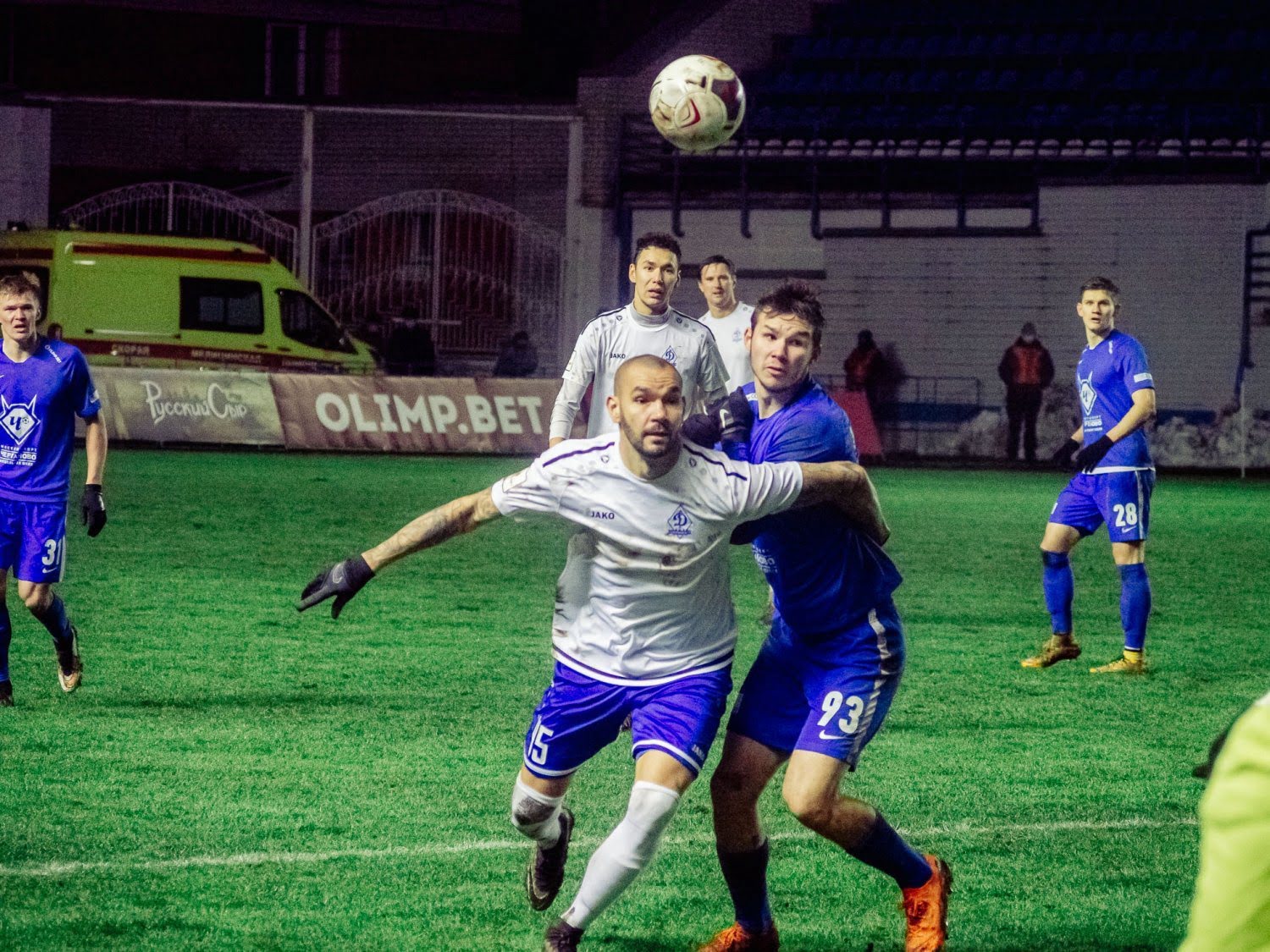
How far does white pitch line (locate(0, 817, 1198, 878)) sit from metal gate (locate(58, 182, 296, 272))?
1996cm

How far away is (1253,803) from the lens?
2.02 meters

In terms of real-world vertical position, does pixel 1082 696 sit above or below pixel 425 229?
below

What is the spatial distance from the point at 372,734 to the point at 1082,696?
11.6ft

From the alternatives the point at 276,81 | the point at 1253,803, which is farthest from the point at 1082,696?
the point at 276,81

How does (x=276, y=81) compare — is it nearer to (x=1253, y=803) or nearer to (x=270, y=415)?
(x=270, y=415)

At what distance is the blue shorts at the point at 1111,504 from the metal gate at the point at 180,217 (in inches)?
688

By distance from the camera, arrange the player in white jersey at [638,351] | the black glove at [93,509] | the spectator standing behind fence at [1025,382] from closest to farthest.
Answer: the black glove at [93,509] < the player in white jersey at [638,351] < the spectator standing behind fence at [1025,382]

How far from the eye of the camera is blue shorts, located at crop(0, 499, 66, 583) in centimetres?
831

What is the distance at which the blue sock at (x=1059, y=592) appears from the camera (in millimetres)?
10031

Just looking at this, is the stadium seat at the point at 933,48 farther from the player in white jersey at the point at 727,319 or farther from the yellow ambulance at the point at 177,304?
the player in white jersey at the point at 727,319

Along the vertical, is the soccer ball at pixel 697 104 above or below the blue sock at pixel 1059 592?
above

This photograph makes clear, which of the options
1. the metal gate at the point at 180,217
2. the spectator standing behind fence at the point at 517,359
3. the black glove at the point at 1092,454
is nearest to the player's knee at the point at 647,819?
the black glove at the point at 1092,454

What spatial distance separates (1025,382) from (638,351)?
17.1 meters

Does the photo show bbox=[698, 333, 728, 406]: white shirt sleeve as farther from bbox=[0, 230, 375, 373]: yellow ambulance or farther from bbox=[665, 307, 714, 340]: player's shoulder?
bbox=[0, 230, 375, 373]: yellow ambulance
